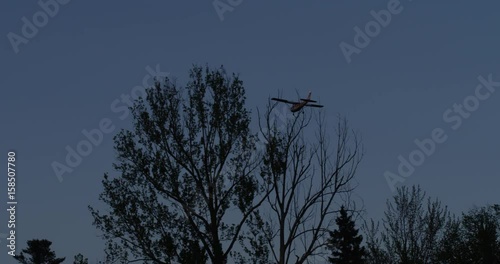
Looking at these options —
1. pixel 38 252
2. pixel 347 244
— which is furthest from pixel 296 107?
pixel 38 252

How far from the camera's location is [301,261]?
24766 mm

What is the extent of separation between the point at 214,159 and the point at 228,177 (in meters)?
0.95

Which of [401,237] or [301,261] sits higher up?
[401,237]

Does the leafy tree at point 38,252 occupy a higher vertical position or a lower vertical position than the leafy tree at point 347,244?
higher

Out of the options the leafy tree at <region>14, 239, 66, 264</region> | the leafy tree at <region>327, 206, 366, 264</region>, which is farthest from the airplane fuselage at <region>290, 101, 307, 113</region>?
the leafy tree at <region>14, 239, 66, 264</region>

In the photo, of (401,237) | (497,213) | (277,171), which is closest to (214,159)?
(277,171)

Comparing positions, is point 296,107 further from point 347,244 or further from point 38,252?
point 38,252

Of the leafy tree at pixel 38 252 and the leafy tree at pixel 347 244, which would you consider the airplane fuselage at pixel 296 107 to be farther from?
the leafy tree at pixel 38 252

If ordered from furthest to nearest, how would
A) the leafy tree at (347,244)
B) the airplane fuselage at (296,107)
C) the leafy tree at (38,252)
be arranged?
1. the leafy tree at (38,252)
2. the leafy tree at (347,244)
3. the airplane fuselage at (296,107)

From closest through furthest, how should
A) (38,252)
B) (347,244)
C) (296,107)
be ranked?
1. (296,107)
2. (347,244)
3. (38,252)

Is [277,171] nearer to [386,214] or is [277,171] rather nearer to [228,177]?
[228,177]

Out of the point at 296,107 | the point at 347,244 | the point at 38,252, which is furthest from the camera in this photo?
the point at 38,252

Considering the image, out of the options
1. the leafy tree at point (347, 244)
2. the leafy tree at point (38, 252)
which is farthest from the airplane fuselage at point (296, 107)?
the leafy tree at point (38, 252)

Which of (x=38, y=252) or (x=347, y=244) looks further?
(x=38, y=252)
